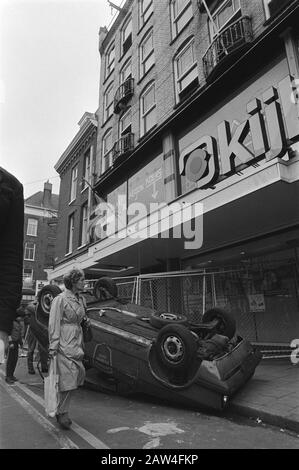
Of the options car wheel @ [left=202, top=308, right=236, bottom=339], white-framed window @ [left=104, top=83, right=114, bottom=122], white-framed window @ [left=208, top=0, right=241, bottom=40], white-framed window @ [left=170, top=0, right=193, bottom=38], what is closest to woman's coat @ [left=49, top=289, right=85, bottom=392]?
car wheel @ [left=202, top=308, right=236, bottom=339]

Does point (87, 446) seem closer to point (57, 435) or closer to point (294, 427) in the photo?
point (57, 435)

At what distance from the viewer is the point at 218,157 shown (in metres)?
8.64

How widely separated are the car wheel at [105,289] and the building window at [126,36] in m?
16.0

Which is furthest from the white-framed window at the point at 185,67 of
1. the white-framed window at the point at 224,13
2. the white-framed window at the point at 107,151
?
the white-framed window at the point at 107,151

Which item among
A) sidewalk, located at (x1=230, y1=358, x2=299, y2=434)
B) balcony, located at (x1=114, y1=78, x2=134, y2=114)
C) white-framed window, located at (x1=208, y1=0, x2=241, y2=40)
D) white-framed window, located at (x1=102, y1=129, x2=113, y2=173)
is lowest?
sidewalk, located at (x1=230, y1=358, x2=299, y2=434)

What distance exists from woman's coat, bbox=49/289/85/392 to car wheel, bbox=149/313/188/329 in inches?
59.8

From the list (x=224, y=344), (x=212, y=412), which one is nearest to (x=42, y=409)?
A: (x=212, y=412)

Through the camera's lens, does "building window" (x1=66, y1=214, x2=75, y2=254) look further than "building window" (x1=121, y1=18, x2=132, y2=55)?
Yes

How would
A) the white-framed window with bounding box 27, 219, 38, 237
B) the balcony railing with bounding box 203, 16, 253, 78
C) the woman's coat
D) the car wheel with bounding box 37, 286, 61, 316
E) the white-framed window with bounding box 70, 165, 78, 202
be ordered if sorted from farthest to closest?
the white-framed window with bounding box 27, 219, 38, 237 → the white-framed window with bounding box 70, 165, 78, 202 → the balcony railing with bounding box 203, 16, 253, 78 → the car wheel with bounding box 37, 286, 61, 316 → the woman's coat

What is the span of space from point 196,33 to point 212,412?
513 inches

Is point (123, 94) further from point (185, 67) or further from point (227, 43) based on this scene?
point (227, 43)

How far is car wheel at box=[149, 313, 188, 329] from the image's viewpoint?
5.55 m

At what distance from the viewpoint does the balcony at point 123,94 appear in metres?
17.0

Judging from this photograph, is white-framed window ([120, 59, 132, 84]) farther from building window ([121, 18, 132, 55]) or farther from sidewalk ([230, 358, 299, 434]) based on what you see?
sidewalk ([230, 358, 299, 434])
